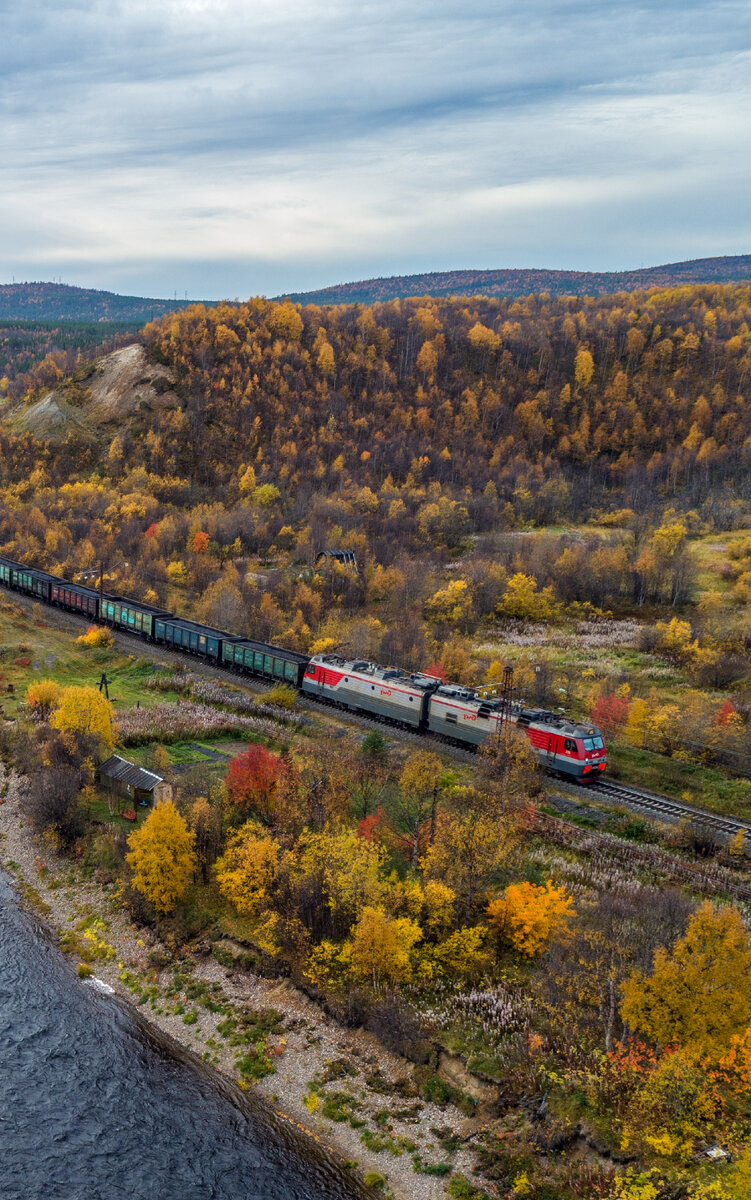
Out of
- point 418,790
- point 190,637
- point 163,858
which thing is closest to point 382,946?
point 418,790

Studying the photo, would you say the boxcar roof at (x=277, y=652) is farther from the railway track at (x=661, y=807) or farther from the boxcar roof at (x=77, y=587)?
the railway track at (x=661, y=807)

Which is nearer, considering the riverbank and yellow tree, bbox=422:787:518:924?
the riverbank

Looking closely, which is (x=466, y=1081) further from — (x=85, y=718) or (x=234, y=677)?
(x=234, y=677)

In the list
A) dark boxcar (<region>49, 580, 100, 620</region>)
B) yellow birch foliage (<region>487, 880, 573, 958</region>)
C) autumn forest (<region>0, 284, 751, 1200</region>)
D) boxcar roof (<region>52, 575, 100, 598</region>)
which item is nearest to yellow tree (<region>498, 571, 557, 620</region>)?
autumn forest (<region>0, 284, 751, 1200</region>)

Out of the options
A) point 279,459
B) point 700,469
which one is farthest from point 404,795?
point 700,469

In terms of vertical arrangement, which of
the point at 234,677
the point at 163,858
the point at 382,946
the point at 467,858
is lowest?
the point at 234,677

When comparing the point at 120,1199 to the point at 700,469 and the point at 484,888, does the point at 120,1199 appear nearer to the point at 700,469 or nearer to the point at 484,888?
the point at 484,888

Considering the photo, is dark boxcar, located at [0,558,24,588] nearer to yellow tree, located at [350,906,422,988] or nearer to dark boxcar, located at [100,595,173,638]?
dark boxcar, located at [100,595,173,638]
